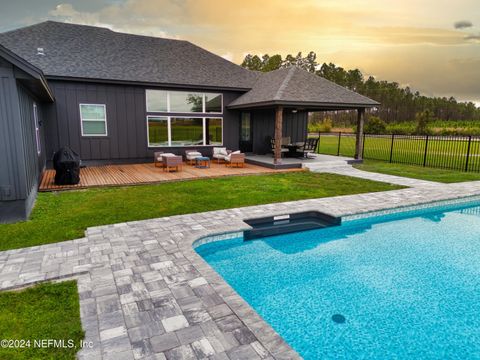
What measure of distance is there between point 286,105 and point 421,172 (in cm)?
592

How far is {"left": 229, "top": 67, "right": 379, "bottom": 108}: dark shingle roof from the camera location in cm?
1187

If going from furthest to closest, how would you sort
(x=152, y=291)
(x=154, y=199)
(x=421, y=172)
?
1. (x=421, y=172)
2. (x=154, y=199)
3. (x=152, y=291)

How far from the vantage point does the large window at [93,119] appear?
39.2ft

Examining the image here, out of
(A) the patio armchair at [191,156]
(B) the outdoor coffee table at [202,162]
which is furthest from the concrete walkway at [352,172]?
(A) the patio armchair at [191,156]

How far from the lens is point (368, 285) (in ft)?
14.0

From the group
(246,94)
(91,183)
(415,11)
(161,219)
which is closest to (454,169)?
(415,11)

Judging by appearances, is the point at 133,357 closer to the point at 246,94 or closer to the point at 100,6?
the point at 246,94

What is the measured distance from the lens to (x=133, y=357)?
96.8 inches

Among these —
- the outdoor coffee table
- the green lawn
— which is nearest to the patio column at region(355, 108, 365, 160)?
the green lawn

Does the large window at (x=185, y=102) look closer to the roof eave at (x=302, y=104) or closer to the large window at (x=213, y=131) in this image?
the large window at (x=213, y=131)

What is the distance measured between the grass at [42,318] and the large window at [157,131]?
1023cm

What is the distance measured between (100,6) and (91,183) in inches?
505

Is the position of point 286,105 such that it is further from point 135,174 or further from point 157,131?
point 135,174

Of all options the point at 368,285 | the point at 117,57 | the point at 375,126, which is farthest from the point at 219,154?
the point at 375,126
